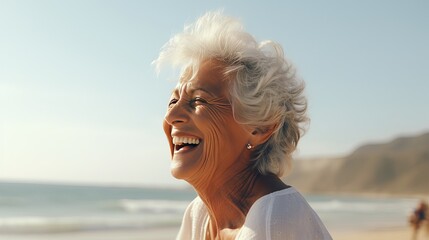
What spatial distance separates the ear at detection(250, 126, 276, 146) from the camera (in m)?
1.80

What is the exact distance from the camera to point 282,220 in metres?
1.62

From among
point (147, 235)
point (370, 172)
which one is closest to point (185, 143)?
point (147, 235)

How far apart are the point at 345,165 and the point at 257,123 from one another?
111577 millimetres

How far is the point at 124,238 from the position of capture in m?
13.0

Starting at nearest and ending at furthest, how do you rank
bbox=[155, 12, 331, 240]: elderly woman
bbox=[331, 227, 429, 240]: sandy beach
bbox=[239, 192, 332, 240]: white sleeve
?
1. bbox=[239, 192, 332, 240]: white sleeve
2. bbox=[155, 12, 331, 240]: elderly woman
3. bbox=[331, 227, 429, 240]: sandy beach

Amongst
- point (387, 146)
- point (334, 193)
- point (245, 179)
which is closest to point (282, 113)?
point (245, 179)

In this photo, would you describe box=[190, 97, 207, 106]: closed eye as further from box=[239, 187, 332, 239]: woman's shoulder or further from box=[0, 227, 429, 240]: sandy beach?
box=[0, 227, 429, 240]: sandy beach

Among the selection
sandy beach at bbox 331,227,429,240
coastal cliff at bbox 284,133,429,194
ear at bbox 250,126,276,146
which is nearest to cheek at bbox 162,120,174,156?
ear at bbox 250,126,276,146

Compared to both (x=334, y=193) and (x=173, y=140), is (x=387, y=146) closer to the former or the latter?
(x=334, y=193)

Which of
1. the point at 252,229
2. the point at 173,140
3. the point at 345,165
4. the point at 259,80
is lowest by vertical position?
the point at 252,229

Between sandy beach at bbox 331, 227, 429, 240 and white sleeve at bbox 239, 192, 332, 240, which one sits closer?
white sleeve at bbox 239, 192, 332, 240

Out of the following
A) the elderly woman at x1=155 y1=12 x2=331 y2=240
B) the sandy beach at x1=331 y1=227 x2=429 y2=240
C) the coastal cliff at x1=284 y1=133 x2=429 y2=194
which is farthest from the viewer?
the coastal cliff at x1=284 y1=133 x2=429 y2=194

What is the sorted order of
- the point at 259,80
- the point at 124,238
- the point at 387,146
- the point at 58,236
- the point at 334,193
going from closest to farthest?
1. the point at 259,80
2. the point at 124,238
3. the point at 58,236
4. the point at 334,193
5. the point at 387,146

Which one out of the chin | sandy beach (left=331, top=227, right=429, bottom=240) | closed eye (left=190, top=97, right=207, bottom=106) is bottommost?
sandy beach (left=331, top=227, right=429, bottom=240)
